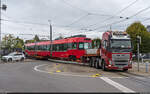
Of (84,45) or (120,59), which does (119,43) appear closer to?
(120,59)

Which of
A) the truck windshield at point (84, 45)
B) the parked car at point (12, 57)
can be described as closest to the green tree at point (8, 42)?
the parked car at point (12, 57)

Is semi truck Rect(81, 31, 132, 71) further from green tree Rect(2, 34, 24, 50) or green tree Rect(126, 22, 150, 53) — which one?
green tree Rect(2, 34, 24, 50)

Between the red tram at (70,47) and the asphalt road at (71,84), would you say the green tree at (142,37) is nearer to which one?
the red tram at (70,47)

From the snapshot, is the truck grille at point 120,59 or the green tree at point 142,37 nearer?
the truck grille at point 120,59

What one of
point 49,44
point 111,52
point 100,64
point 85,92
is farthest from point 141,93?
point 49,44

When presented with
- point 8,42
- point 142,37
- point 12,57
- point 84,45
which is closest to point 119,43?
point 84,45

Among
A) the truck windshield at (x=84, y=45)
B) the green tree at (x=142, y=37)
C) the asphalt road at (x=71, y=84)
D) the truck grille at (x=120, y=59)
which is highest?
the green tree at (x=142, y=37)

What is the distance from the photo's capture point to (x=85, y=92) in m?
6.61

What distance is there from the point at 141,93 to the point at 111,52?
24.5 feet

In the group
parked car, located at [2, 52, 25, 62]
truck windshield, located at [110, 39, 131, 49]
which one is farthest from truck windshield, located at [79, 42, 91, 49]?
parked car, located at [2, 52, 25, 62]

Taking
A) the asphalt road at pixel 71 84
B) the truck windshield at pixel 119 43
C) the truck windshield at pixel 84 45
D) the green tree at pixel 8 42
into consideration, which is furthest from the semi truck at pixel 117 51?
the green tree at pixel 8 42

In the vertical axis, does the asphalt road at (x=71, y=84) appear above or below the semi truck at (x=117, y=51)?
below

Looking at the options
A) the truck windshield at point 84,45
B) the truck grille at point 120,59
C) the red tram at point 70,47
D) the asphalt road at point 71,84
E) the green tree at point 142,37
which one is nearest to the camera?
the asphalt road at point 71,84

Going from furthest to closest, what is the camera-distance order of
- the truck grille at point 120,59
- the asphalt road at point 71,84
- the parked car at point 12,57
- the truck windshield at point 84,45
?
1. the parked car at point 12,57
2. the truck windshield at point 84,45
3. the truck grille at point 120,59
4. the asphalt road at point 71,84
